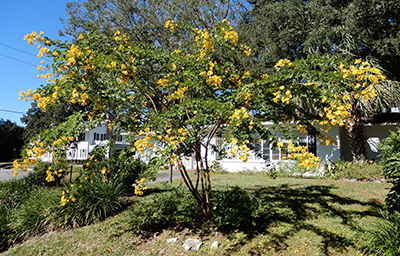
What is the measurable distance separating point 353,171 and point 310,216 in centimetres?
581

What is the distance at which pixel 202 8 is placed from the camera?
14453 mm

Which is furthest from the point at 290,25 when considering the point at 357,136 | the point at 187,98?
the point at 187,98

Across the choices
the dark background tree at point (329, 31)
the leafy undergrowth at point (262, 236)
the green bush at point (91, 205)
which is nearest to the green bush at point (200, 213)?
the leafy undergrowth at point (262, 236)

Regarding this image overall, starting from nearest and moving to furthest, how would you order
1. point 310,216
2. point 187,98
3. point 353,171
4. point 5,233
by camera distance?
point 187,98 < point 310,216 < point 5,233 < point 353,171

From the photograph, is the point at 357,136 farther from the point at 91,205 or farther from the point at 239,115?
the point at 91,205

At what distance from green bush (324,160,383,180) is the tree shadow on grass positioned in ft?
11.2

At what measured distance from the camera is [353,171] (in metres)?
9.31

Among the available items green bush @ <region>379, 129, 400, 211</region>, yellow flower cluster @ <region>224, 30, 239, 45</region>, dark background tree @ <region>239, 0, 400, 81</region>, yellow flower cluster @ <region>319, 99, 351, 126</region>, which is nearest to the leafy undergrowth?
green bush @ <region>379, 129, 400, 211</region>

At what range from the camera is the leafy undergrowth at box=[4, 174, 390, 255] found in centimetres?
374

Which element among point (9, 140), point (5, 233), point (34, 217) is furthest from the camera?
point (9, 140)

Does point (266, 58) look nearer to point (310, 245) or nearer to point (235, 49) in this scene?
point (235, 49)

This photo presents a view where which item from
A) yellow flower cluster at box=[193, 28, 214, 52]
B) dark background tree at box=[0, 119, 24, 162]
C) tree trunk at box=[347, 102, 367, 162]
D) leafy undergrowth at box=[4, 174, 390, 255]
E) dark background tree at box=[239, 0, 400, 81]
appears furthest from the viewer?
dark background tree at box=[0, 119, 24, 162]

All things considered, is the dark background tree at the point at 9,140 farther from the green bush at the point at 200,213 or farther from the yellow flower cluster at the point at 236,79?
the yellow flower cluster at the point at 236,79

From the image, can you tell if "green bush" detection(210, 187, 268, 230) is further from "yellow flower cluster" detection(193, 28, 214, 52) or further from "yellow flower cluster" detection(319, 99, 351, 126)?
"yellow flower cluster" detection(193, 28, 214, 52)
